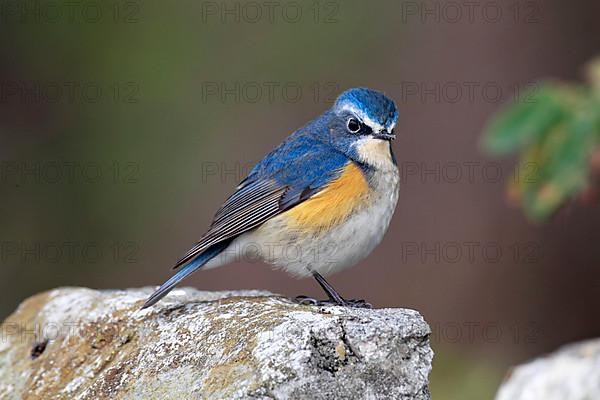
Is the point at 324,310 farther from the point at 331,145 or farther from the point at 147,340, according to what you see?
the point at 331,145

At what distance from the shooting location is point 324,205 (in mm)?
5516

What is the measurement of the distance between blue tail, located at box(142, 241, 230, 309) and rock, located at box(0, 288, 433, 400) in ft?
0.27

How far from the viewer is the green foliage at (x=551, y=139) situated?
5.63 meters

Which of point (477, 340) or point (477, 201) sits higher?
point (477, 201)

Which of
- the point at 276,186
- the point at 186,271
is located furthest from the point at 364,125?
the point at 186,271

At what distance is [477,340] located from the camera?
31.0 ft

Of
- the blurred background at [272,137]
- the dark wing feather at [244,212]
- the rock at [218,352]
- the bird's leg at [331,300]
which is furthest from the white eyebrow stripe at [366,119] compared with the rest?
the blurred background at [272,137]

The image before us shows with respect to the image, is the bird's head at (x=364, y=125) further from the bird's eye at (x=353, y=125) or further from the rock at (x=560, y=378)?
the rock at (x=560, y=378)

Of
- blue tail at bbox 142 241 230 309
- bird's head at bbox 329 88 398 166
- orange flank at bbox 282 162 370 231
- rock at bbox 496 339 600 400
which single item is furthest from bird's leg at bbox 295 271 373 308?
rock at bbox 496 339 600 400

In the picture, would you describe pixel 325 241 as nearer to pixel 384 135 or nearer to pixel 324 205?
pixel 324 205

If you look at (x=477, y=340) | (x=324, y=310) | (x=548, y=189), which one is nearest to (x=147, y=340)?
(x=324, y=310)

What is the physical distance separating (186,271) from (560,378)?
2329mm

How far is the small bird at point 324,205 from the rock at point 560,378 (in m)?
1.28

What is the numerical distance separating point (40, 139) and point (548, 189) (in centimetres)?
684
